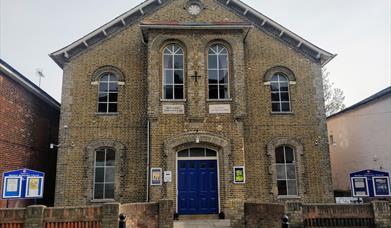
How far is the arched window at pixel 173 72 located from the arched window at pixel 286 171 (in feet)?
16.4

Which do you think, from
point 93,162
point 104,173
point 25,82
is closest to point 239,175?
point 104,173

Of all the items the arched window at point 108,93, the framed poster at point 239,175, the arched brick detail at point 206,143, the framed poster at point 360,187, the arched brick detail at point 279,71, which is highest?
the arched brick detail at point 279,71

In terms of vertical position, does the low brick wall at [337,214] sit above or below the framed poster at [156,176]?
below

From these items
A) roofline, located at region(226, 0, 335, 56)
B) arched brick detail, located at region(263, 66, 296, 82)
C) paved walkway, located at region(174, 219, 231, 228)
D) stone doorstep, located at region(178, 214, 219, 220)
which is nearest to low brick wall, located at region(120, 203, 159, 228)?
paved walkway, located at region(174, 219, 231, 228)

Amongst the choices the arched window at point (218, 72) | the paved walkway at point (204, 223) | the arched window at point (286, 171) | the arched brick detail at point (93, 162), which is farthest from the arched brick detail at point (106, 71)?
the arched window at point (286, 171)

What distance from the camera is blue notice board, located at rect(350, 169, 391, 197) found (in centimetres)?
1230

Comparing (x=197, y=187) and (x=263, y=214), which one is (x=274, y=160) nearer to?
(x=197, y=187)

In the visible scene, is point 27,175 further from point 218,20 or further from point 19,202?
point 218,20

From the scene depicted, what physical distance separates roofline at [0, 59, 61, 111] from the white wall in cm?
1602

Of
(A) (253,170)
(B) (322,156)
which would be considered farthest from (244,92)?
(B) (322,156)

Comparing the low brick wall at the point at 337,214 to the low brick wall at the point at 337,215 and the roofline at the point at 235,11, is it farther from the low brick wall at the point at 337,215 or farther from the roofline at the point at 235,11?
the roofline at the point at 235,11

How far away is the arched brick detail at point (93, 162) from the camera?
48.2 ft

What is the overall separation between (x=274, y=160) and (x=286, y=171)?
0.73m

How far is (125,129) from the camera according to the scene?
15.3 m
